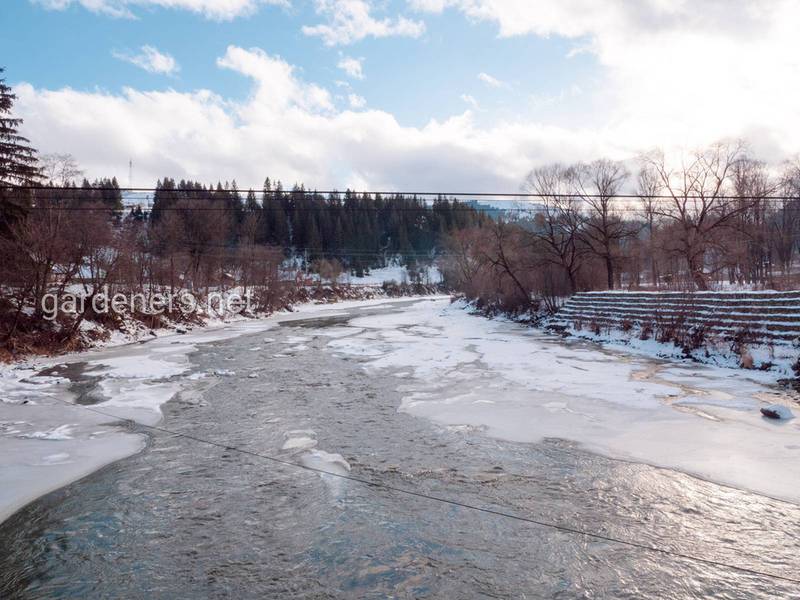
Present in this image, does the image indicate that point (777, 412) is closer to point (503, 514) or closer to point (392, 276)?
point (503, 514)

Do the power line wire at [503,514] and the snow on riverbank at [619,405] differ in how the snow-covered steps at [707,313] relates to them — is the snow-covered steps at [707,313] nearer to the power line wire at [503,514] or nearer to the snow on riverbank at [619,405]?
the snow on riverbank at [619,405]

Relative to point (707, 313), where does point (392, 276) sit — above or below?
above

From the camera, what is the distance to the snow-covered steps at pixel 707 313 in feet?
41.8

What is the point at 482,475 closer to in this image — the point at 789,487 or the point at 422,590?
the point at 422,590

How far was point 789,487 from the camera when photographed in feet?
17.5

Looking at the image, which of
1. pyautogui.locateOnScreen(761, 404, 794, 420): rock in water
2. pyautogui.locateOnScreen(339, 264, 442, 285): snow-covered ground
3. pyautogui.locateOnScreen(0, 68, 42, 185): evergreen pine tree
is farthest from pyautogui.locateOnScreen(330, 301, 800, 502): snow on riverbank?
pyautogui.locateOnScreen(339, 264, 442, 285): snow-covered ground

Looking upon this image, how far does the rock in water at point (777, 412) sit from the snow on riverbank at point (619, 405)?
15 centimetres

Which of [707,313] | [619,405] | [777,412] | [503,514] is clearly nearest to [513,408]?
[619,405]

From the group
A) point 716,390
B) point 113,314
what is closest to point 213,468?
point 716,390

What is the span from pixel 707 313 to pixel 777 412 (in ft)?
27.7

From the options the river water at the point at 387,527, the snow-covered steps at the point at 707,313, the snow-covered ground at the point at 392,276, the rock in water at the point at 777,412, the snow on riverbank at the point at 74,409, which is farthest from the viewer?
the snow-covered ground at the point at 392,276

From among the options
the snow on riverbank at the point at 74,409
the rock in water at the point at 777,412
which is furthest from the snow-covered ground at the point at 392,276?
the rock in water at the point at 777,412

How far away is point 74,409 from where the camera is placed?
9.68m

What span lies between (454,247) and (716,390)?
158ft
